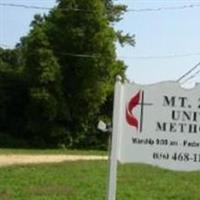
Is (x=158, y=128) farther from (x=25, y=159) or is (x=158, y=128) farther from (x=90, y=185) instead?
(x=25, y=159)

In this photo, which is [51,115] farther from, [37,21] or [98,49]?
[37,21]

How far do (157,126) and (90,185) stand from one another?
10.1 m

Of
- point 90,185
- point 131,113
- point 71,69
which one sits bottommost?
point 90,185

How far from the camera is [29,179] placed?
18.8 metres

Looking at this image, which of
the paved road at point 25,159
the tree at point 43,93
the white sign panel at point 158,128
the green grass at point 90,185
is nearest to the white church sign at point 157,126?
the white sign panel at point 158,128

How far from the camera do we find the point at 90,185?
1709 centimetres

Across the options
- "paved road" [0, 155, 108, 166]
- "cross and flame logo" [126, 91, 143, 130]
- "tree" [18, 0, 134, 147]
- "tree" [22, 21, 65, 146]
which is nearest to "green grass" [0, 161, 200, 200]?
"paved road" [0, 155, 108, 166]

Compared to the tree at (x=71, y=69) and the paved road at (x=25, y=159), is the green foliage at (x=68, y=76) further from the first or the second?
the paved road at (x=25, y=159)

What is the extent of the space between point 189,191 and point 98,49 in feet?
106

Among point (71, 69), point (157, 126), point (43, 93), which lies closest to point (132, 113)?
point (157, 126)

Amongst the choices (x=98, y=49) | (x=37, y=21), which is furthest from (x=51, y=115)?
(x=37, y=21)

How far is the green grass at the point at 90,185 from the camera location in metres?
14.6

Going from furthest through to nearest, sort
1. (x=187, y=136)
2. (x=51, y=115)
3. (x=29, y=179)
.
Answer: 1. (x=51, y=115)
2. (x=29, y=179)
3. (x=187, y=136)

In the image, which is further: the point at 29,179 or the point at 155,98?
the point at 29,179
